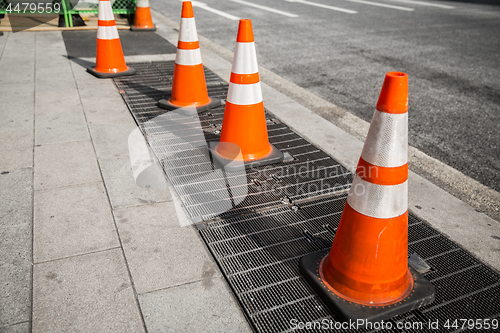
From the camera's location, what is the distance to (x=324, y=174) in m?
3.39

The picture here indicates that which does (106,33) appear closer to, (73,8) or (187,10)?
(187,10)

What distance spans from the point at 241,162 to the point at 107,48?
132 inches

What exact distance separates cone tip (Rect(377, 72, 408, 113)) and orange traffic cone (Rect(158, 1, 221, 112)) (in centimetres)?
295

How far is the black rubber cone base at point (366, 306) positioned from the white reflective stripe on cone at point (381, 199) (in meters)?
0.46

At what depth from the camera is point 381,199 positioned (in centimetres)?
198

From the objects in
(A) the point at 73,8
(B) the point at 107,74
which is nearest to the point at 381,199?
(B) the point at 107,74

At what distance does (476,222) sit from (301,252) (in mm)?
1337

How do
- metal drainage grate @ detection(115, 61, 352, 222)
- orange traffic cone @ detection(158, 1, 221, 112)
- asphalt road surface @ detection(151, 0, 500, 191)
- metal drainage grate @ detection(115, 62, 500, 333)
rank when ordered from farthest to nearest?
asphalt road surface @ detection(151, 0, 500, 191)
orange traffic cone @ detection(158, 1, 221, 112)
metal drainage grate @ detection(115, 61, 352, 222)
metal drainage grate @ detection(115, 62, 500, 333)

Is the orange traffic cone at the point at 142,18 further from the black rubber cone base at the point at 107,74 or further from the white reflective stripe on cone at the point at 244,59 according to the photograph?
the white reflective stripe on cone at the point at 244,59

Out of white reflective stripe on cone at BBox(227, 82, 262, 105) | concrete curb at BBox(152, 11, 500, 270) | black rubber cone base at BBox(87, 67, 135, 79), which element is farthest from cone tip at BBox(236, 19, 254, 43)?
black rubber cone base at BBox(87, 67, 135, 79)

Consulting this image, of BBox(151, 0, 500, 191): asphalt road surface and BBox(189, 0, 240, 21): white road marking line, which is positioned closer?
BBox(151, 0, 500, 191): asphalt road surface

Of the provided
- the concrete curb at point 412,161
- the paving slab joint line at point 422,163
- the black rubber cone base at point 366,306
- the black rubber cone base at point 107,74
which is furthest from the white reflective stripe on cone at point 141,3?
the black rubber cone base at point 366,306

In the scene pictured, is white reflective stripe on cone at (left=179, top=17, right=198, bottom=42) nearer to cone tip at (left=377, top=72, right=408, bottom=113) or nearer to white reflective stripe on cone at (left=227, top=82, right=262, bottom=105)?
white reflective stripe on cone at (left=227, top=82, right=262, bottom=105)

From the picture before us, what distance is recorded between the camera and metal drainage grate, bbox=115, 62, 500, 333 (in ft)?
6.86
